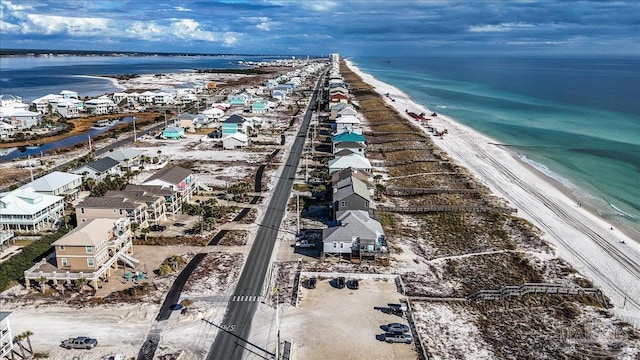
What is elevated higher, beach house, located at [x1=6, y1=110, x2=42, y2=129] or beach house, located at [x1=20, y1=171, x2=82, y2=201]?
beach house, located at [x1=6, y1=110, x2=42, y2=129]

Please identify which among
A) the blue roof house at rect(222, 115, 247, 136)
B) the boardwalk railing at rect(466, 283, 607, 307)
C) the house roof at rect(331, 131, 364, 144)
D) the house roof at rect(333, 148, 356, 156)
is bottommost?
the boardwalk railing at rect(466, 283, 607, 307)

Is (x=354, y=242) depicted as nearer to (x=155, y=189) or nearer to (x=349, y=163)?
(x=155, y=189)

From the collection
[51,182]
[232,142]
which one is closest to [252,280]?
[51,182]

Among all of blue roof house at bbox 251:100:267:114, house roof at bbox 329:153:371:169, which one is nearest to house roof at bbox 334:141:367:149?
house roof at bbox 329:153:371:169

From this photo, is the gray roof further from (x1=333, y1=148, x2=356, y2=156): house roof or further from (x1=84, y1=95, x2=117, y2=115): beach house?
(x1=84, y1=95, x2=117, y2=115): beach house

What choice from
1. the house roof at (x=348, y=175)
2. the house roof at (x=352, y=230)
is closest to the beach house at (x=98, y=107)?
the house roof at (x=348, y=175)

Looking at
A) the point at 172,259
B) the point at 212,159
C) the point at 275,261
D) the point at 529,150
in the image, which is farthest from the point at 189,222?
the point at 529,150
